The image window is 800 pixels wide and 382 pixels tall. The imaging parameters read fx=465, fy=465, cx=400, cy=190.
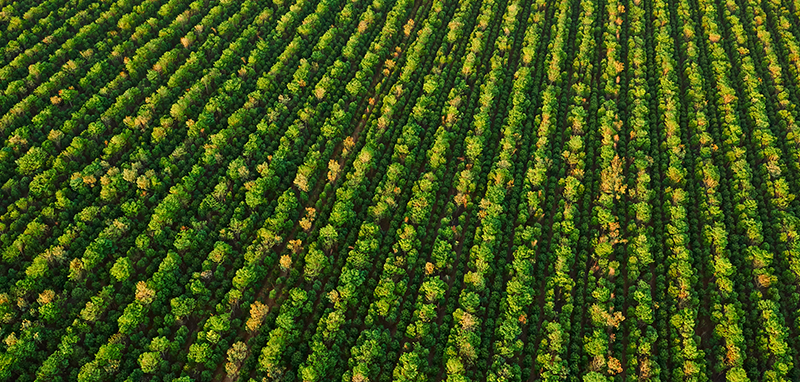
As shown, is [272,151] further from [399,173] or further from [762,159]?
[762,159]

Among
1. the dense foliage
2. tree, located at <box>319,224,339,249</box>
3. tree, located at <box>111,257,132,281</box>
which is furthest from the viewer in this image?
tree, located at <box>319,224,339,249</box>

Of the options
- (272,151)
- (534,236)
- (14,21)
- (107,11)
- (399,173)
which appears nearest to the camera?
(534,236)

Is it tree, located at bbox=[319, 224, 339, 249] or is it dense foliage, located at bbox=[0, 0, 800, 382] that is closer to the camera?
dense foliage, located at bbox=[0, 0, 800, 382]

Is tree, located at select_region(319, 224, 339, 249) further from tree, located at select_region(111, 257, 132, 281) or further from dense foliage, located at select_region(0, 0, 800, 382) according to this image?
tree, located at select_region(111, 257, 132, 281)

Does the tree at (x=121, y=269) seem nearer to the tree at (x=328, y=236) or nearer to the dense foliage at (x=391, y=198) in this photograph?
the dense foliage at (x=391, y=198)

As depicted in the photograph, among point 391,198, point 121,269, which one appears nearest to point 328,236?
point 391,198

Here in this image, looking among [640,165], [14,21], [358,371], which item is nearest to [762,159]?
[640,165]

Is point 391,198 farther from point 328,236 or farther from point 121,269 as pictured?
point 121,269

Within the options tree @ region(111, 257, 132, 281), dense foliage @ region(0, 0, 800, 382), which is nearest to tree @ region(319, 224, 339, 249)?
dense foliage @ region(0, 0, 800, 382)

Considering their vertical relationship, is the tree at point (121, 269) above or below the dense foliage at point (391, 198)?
Result: below

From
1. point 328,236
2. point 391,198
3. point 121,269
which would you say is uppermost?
point 391,198

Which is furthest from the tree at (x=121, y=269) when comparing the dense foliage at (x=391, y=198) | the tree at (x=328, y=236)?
the tree at (x=328, y=236)
